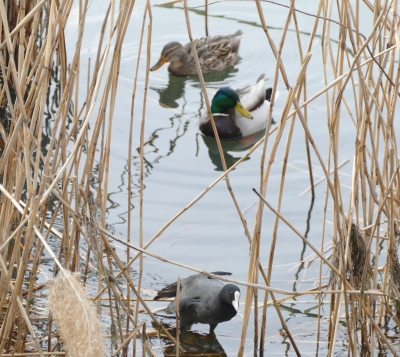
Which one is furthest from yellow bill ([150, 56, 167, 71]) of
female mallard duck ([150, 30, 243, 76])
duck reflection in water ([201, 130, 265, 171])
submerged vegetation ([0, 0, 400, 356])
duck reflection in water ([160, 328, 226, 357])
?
submerged vegetation ([0, 0, 400, 356])

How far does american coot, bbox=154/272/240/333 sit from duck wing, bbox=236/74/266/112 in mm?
2945

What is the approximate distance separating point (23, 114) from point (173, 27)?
5.53 m

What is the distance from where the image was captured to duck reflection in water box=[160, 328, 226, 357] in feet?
10.0

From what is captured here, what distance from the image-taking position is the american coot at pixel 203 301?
3045 mm

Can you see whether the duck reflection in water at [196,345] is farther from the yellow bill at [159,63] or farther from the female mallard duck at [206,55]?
the yellow bill at [159,63]

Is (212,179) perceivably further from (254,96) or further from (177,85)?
(177,85)

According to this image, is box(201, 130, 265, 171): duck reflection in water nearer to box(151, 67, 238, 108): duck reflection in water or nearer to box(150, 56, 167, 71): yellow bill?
box(151, 67, 238, 108): duck reflection in water

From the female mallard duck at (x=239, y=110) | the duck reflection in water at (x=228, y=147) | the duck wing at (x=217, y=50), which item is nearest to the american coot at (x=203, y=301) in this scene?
the duck reflection in water at (x=228, y=147)

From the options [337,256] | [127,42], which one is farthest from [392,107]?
[127,42]

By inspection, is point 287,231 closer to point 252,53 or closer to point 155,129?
point 155,129

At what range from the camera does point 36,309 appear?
3.07 m

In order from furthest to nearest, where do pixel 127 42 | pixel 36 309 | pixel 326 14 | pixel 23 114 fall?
1. pixel 127 42
2. pixel 36 309
3. pixel 326 14
4. pixel 23 114

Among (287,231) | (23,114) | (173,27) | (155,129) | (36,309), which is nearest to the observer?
(23,114)

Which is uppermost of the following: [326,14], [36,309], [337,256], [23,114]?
[326,14]
